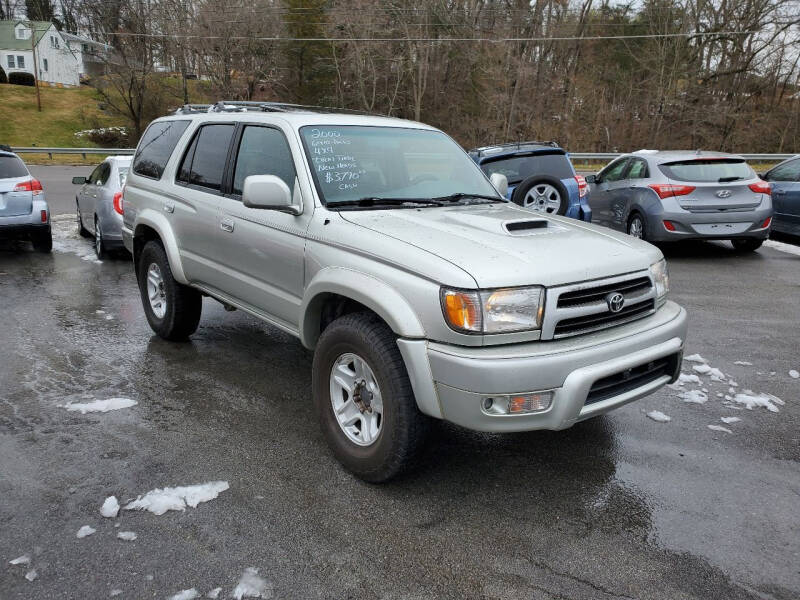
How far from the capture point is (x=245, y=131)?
462 centimetres

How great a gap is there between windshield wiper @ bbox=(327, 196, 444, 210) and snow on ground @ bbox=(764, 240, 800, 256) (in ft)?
28.7

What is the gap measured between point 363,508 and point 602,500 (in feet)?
4.04

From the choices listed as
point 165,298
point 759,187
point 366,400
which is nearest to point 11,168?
point 165,298

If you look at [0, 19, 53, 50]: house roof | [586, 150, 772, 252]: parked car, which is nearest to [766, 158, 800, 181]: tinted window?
[586, 150, 772, 252]: parked car

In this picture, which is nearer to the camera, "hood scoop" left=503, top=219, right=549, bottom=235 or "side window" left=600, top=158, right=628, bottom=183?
"hood scoop" left=503, top=219, right=549, bottom=235

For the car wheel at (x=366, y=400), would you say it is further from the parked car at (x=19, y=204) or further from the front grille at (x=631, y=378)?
the parked car at (x=19, y=204)

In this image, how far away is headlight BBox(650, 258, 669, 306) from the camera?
11.9ft

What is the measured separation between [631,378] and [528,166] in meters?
7.12

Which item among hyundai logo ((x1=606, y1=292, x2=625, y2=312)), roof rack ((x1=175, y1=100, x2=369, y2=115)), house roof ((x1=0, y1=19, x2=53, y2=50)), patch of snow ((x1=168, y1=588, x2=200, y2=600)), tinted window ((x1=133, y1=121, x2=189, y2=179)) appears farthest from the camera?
house roof ((x1=0, y1=19, x2=53, y2=50))

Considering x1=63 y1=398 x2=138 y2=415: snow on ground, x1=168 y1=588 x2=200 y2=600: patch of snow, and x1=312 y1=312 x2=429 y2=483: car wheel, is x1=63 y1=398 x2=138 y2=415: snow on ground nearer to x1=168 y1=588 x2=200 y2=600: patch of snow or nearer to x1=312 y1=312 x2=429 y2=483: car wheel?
A: x1=312 y1=312 x2=429 y2=483: car wheel

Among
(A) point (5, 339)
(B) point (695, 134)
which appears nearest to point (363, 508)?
(A) point (5, 339)

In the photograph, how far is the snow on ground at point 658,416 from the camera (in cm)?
432

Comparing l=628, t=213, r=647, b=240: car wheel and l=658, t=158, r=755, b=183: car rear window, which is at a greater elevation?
l=658, t=158, r=755, b=183: car rear window

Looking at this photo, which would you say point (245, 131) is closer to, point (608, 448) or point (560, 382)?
point (560, 382)
